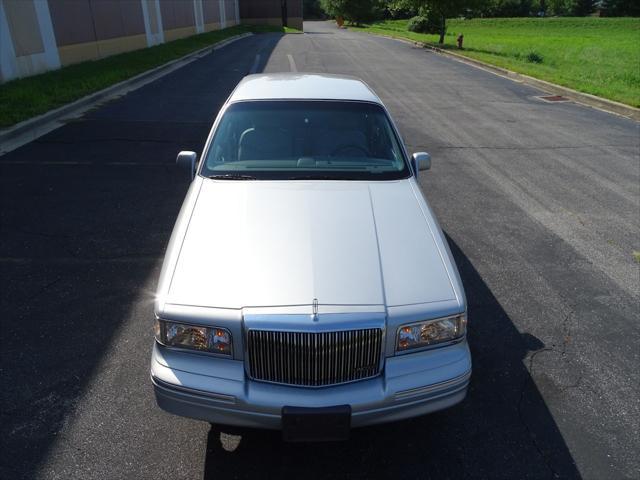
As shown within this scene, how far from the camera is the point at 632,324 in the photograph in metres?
4.37

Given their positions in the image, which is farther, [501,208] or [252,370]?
[501,208]

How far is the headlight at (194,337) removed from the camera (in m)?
2.72

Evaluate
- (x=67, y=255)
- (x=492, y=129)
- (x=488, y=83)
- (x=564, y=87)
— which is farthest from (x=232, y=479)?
(x=488, y=83)

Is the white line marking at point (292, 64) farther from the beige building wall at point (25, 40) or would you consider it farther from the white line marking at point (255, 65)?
the beige building wall at point (25, 40)

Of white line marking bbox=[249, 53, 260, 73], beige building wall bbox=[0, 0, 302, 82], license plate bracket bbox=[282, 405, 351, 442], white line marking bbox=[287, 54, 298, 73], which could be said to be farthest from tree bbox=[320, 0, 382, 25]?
license plate bracket bbox=[282, 405, 351, 442]

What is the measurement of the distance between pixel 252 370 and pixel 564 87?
16.1 metres

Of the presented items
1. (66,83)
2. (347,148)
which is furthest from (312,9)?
(347,148)

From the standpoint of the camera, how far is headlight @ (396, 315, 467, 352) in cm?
277

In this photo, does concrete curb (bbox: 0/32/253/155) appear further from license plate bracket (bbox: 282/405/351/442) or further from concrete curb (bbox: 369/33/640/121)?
concrete curb (bbox: 369/33/640/121)

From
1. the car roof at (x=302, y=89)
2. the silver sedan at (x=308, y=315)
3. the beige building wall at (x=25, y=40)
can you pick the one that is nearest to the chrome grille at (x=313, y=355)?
the silver sedan at (x=308, y=315)

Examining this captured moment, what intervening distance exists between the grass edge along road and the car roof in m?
7.11

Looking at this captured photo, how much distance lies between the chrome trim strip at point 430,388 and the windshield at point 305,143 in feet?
5.84

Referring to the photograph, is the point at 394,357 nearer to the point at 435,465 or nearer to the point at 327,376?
the point at 327,376

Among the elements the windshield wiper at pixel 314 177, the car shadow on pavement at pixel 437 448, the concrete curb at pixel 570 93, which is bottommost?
the car shadow on pavement at pixel 437 448
